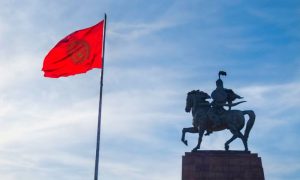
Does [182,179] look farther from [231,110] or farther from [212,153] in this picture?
[231,110]

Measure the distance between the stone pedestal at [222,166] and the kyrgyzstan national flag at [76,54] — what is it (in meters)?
6.60

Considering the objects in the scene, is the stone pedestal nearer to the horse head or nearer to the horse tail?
the horse tail

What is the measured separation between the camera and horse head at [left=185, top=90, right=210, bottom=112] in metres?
19.8

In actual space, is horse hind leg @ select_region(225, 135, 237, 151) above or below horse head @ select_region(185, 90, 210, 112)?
below

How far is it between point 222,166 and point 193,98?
3437mm

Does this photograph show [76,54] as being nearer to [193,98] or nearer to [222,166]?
[193,98]

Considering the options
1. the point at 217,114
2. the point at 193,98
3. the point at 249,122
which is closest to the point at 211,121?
the point at 217,114

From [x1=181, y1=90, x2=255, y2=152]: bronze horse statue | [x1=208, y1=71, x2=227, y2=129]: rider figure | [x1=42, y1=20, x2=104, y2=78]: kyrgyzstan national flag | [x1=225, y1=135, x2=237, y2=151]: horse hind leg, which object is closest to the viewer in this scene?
Result: [x1=42, y1=20, x2=104, y2=78]: kyrgyzstan national flag

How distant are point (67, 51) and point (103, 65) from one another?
1.33 m

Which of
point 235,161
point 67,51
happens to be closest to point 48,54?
point 67,51

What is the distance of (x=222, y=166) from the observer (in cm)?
1808

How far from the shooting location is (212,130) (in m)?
19.3

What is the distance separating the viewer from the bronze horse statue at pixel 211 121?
61.9ft

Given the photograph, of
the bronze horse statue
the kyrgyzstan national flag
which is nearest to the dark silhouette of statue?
the bronze horse statue
